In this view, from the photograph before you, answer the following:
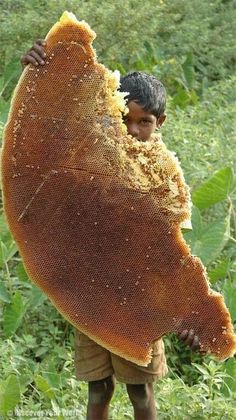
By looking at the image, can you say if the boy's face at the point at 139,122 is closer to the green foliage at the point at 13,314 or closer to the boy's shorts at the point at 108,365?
the boy's shorts at the point at 108,365

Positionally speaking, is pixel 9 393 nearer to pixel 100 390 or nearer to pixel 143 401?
pixel 100 390

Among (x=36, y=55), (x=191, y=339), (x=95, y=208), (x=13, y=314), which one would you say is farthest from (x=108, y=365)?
(x=13, y=314)

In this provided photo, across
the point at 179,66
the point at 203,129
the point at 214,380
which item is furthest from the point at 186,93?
the point at 214,380

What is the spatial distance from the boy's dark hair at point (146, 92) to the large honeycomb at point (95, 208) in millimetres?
61

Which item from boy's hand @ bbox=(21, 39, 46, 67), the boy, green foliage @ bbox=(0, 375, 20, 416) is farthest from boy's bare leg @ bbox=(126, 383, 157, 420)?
boy's hand @ bbox=(21, 39, 46, 67)

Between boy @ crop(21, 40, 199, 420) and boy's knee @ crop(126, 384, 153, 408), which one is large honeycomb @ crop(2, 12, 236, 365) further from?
boy's knee @ crop(126, 384, 153, 408)

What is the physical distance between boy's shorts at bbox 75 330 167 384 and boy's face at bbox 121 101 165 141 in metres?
0.66

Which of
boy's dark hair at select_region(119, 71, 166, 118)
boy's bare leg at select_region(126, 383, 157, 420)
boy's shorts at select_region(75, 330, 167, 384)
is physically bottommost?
boy's bare leg at select_region(126, 383, 157, 420)

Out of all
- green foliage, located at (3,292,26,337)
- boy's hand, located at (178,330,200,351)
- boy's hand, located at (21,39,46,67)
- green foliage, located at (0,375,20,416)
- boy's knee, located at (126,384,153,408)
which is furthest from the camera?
green foliage, located at (3,292,26,337)

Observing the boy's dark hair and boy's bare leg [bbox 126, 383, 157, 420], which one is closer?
the boy's dark hair

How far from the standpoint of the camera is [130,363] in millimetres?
3777

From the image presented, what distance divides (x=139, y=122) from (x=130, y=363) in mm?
762

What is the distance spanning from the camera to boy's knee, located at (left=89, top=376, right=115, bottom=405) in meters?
3.91

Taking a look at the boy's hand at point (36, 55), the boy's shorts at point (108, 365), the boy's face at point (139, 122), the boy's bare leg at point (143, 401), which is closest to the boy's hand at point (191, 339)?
the boy's shorts at point (108, 365)
